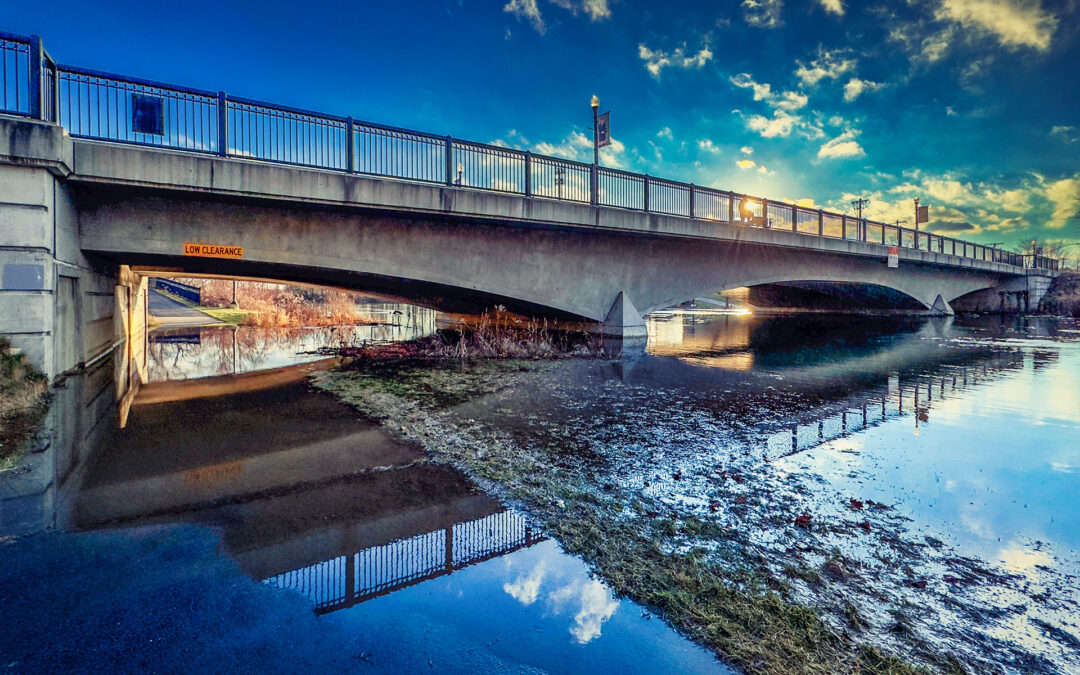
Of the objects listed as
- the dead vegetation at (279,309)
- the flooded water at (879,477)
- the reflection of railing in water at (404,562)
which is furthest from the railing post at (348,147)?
the dead vegetation at (279,309)

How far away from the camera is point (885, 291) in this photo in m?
37.0

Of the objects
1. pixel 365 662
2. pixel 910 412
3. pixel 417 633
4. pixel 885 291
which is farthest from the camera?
pixel 885 291

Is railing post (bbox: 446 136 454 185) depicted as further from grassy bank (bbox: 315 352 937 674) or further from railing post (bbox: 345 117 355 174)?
grassy bank (bbox: 315 352 937 674)

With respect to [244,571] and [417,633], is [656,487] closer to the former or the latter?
[417,633]

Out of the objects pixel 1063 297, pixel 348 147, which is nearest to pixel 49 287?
pixel 348 147

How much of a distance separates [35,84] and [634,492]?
38.6ft

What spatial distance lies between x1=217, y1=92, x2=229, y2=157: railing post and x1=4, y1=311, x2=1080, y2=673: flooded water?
5.36 meters

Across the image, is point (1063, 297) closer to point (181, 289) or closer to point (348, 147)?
point (348, 147)

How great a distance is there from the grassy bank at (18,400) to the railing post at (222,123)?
5.44 metres

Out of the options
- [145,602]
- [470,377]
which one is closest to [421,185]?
[470,377]

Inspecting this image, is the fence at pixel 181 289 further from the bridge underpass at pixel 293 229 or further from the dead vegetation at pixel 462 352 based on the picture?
the dead vegetation at pixel 462 352

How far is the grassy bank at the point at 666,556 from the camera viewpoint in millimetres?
2484

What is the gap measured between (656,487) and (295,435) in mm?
4498

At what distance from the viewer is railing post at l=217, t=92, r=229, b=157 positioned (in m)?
11.2
